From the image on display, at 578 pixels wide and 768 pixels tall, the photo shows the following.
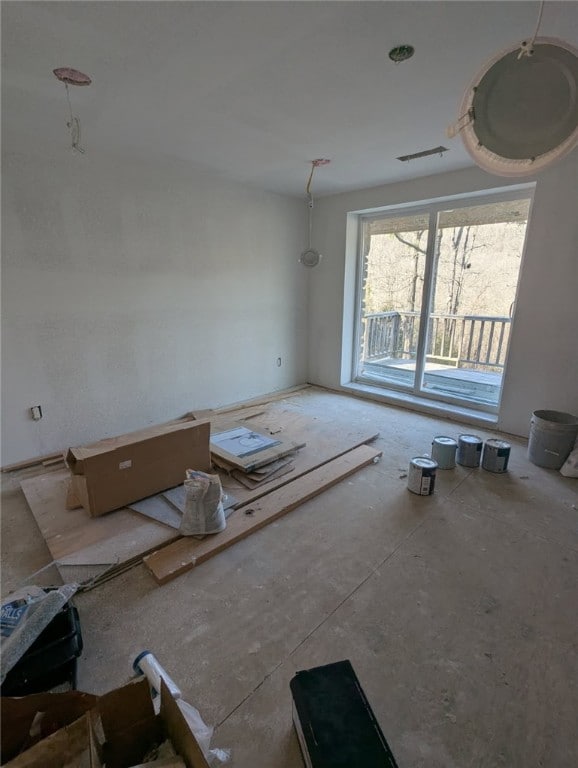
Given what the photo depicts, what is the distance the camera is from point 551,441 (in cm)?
277

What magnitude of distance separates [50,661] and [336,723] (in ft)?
3.19

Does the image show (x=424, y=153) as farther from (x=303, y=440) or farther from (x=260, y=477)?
(x=260, y=477)

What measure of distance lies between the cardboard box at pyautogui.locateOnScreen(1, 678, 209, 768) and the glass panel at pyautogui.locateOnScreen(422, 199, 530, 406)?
12.2 ft

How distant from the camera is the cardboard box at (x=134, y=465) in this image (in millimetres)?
2045

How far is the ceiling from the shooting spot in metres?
1.40

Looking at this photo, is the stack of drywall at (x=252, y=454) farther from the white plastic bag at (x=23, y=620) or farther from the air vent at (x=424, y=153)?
the air vent at (x=424, y=153)

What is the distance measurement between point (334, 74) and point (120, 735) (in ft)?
8.91

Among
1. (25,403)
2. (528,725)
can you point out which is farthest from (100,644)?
(25,403)

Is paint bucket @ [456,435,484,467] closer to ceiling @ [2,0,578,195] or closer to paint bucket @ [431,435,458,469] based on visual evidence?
paint bucket @ [431,435,458,469]

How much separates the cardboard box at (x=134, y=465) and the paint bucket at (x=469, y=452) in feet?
6.37

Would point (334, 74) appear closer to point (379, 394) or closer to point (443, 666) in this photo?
point (443, 666)

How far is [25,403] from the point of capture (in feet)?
9.05

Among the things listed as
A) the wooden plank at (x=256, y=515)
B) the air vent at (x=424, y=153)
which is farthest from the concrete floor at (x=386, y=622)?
the air vent at (x=424, y=153)

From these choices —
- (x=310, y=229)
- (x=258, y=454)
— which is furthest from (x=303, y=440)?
(x=310, y=229)
